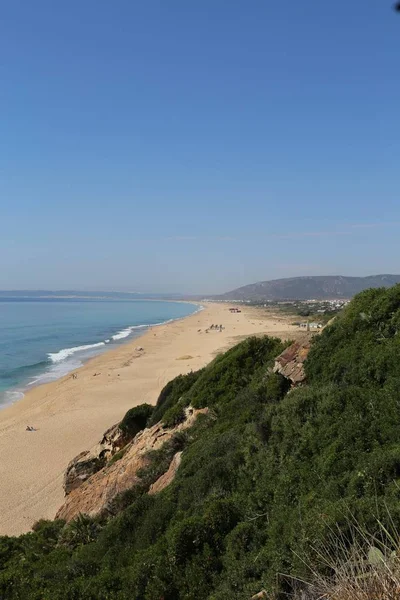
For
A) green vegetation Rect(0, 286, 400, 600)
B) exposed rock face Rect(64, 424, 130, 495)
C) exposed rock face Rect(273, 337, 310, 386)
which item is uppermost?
exposed rock face Rect(273, 337, 310, 386)

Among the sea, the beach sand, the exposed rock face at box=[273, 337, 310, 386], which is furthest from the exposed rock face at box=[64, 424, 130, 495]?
the sea

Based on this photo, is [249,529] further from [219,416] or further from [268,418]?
[219,416]

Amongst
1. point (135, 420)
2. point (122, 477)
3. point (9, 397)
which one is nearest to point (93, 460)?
point (135, 420)

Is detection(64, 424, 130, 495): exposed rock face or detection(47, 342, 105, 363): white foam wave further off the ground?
detection(64, 424, 130, 495): exposed rock face

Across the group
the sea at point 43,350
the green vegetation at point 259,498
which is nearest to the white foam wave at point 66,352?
the sea at point 43,350

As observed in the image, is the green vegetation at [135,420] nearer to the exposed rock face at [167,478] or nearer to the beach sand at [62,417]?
Result: the beach sand at [62,417]

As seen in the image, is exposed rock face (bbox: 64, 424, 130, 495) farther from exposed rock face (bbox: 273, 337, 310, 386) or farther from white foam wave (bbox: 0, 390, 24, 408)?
white foam wave (bbox: 0, 390, 24, 408)

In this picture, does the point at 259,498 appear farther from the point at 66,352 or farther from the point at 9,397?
the point at 66,352
